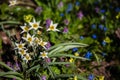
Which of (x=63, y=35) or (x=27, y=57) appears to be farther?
(x=63, y=35)

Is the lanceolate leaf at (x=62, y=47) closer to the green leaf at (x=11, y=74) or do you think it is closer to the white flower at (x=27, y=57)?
the white flower at (x=27, y=57)

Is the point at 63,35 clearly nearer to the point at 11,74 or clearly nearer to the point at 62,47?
the point at 62,47

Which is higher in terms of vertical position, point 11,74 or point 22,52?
point 22,52

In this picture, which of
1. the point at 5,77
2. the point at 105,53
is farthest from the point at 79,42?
the point at 5,77

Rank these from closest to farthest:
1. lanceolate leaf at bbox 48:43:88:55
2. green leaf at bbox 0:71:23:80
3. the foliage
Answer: green leaf at bbox 0:71:23:80 < the foliage < lanceolate leaf at bbox 48:43:88:55

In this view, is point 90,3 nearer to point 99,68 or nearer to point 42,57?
point 99,68

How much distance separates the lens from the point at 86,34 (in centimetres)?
459

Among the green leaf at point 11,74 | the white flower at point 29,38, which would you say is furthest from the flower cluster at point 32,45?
the green leaf at point 11,74

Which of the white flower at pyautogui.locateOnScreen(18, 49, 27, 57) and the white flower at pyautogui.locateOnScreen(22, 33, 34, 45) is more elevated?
the white flower at pyautogui.locateOnScreen(22, 33, 34, 45)

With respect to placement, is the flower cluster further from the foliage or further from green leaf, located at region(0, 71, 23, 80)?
green leaf, located at region(0, 71, 23, 80)

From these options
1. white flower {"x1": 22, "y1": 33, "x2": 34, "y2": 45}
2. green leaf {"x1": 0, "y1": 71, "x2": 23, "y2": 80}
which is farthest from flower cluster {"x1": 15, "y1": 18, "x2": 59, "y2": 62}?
Answer: green leaf {"x1": 0, "y1": 71, "x2": 23, "y2": 80}

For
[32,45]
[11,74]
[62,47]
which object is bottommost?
[11,74]

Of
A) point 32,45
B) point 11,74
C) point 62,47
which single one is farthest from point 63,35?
point 11,74

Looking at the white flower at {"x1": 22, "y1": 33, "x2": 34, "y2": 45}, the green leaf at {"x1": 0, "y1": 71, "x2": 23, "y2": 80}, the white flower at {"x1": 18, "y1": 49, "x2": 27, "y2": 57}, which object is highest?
the white flower at {"x1": 22, "y1": 33, "x2": 34, "y2": 45}
